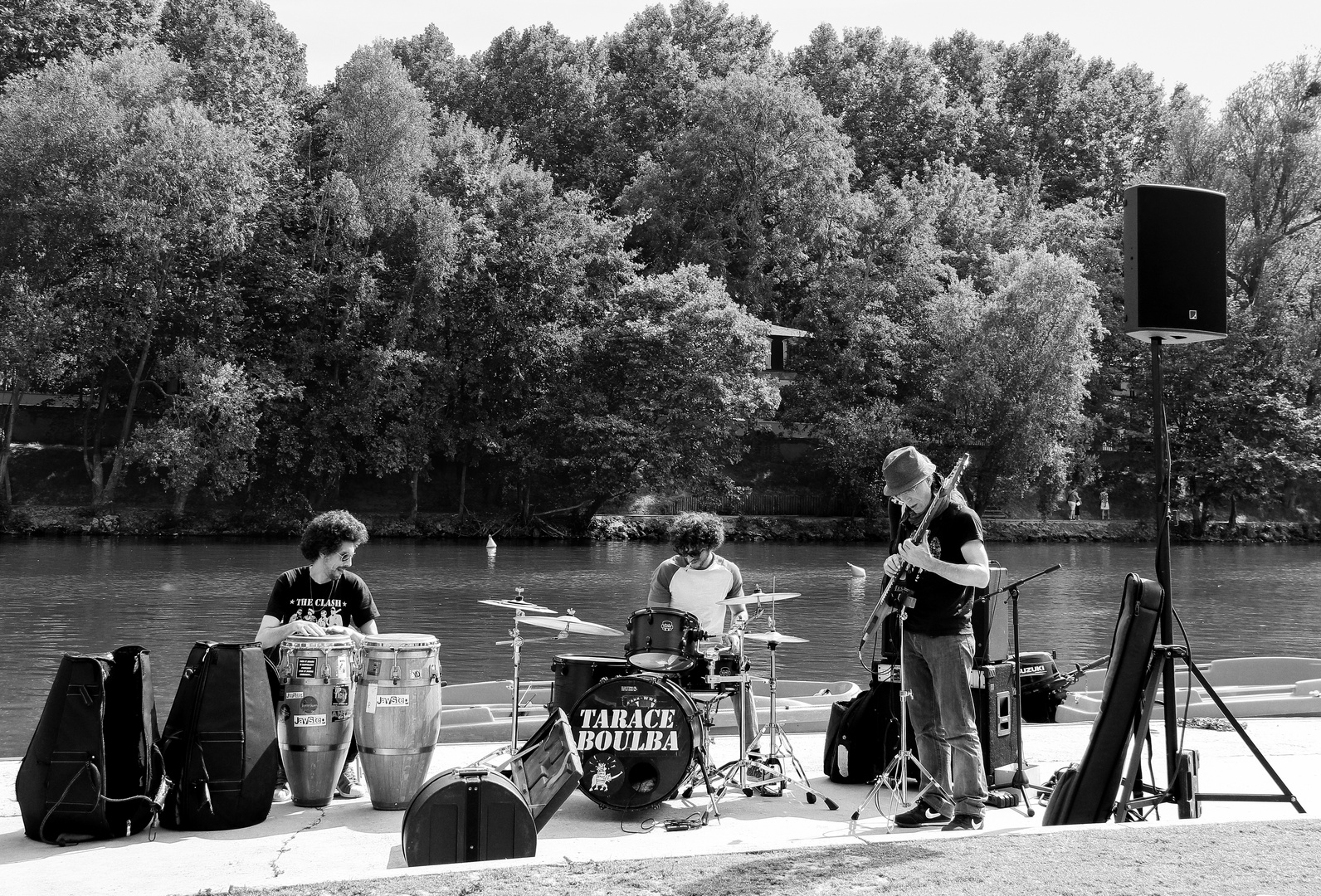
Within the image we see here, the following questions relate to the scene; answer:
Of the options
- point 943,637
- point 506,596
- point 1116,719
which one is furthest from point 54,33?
point 1116,719

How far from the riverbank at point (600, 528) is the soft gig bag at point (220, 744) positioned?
35456 millimetres

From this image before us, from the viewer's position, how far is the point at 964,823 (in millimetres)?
5852

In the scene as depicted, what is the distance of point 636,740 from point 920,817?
1477mm

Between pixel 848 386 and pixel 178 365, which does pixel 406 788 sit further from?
pixel 848 386

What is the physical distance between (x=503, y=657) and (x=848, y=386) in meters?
35.6

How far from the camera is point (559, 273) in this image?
151 feet

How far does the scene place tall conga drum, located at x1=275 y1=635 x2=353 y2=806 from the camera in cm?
637

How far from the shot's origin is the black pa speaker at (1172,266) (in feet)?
20.0

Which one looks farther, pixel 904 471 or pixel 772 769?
pixel 772 769

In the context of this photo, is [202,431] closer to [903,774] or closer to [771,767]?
[771,767]

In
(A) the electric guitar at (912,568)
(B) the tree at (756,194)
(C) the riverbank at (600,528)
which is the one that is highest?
(B) the tree at (756,194)

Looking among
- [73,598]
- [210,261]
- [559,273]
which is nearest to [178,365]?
[210,261]

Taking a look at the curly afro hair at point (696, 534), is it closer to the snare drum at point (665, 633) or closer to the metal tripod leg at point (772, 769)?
the snare drum at point (665, 633)

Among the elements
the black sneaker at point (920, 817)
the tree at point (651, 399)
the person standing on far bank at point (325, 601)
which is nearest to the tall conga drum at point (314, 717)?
the person standing on far bank at point (325, 601)
